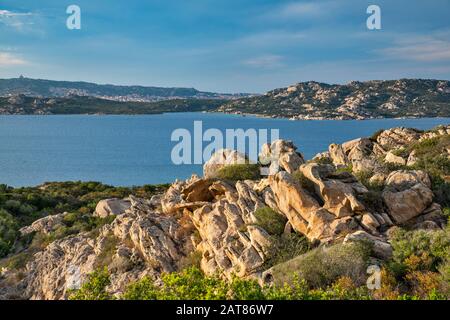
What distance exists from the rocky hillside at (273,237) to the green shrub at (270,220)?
48 millimetres

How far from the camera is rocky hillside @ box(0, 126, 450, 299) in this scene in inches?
563

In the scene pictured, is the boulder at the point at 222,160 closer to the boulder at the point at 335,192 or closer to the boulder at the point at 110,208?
the boulder at the point at 335,192

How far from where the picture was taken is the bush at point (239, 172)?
25.4 meters

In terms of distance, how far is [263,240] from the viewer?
1764 centimetres

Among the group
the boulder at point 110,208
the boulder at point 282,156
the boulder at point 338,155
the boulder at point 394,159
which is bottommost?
the boulder at point 110,208

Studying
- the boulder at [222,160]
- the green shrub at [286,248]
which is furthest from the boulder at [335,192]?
the boulder at [222,160]

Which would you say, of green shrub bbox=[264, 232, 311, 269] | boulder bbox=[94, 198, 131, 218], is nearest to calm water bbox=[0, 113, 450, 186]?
boulder bbox=[94, 198, 131, 218]

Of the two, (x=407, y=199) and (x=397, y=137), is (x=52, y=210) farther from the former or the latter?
(x=397, y=137)

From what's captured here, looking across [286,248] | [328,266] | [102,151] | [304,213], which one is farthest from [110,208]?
[102,151]

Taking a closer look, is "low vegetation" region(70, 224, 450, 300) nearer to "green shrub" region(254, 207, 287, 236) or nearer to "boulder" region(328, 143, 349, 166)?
"green shrub" region(254, 207, 287, 236)

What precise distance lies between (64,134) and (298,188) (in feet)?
509
